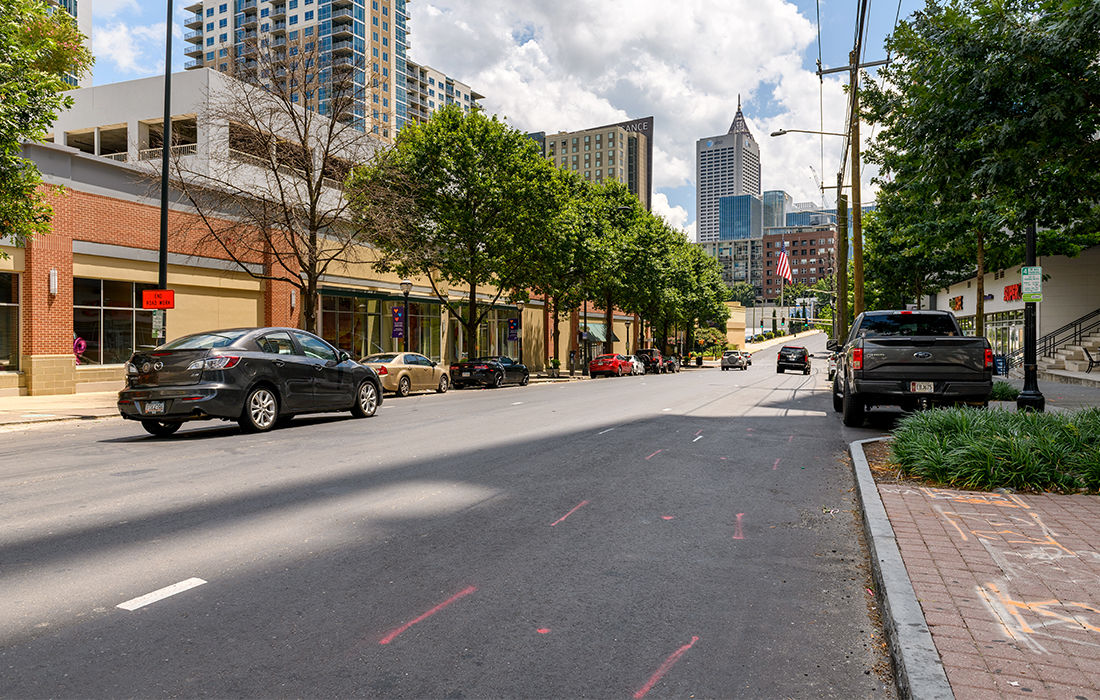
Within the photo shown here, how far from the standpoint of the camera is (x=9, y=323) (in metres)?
20.3

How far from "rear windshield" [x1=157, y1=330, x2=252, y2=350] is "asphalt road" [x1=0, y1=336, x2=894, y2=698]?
2226 mm

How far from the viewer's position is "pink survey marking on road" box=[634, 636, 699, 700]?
10.2 feet

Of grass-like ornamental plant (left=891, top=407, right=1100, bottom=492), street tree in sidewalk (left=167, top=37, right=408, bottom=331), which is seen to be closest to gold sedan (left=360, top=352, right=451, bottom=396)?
street tree in sidewalk (left=167, top=37, right=408, bottom=331)

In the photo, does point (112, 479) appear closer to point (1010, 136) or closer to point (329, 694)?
point (329, 694)

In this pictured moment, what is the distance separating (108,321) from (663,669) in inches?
939

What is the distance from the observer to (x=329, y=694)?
3014 mm

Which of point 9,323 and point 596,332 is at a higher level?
point 596,332

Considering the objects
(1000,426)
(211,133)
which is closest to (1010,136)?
(1000,426)

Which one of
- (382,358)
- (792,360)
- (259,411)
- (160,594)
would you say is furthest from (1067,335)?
A: (160,594)

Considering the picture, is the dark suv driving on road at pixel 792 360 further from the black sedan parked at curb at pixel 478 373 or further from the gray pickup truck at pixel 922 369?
the gray pickup truck at pixel 922 369

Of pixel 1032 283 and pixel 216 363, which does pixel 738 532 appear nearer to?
pixel 216 363

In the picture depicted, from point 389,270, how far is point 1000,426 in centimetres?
2583

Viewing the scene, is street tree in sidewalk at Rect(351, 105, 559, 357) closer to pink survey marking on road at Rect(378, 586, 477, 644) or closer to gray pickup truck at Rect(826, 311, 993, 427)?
gray pickup truck at Rect(826, 311, 993, 427)

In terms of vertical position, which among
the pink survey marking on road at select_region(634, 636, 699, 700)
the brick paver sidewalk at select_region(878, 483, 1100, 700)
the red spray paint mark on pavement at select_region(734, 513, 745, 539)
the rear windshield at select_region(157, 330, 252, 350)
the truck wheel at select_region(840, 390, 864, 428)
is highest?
the rear windshield at select_region(157, 330, 252, 350)
